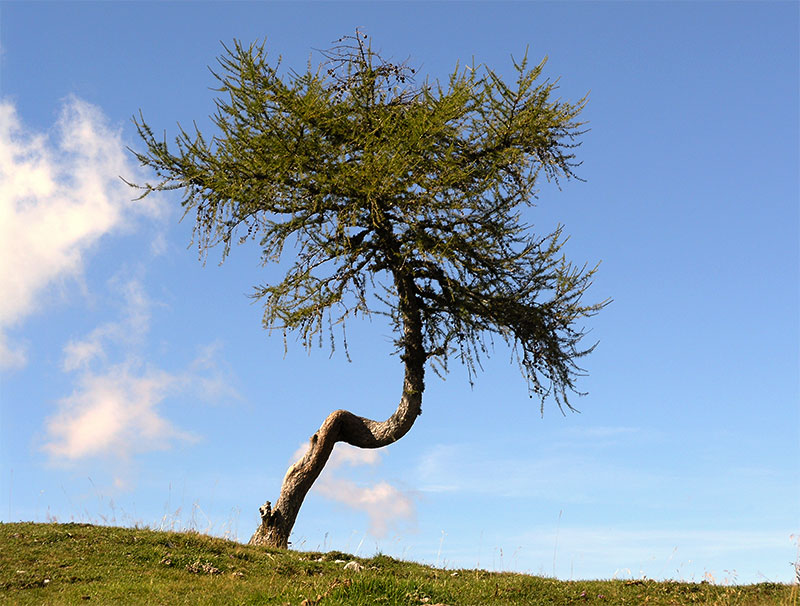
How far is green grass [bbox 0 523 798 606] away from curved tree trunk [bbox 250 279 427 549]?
227 centimetres

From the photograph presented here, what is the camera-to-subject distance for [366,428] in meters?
19.4

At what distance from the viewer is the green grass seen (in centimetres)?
1087

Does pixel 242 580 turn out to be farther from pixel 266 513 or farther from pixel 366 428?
pixel 366 428

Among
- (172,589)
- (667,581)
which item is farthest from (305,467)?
(667,581)

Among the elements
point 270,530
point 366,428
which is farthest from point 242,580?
point 366,428

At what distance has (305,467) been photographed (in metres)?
19.0

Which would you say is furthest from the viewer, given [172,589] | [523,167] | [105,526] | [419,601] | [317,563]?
[523,167]

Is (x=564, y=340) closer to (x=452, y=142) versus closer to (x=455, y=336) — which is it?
(x=455, y=336)

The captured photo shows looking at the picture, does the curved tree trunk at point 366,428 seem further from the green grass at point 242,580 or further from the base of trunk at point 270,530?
the green grass at point 242,580

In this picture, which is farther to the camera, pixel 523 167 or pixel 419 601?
pixel 523 167

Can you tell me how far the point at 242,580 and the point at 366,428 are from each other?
6704mm

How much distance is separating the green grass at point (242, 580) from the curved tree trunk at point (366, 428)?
2.27 m

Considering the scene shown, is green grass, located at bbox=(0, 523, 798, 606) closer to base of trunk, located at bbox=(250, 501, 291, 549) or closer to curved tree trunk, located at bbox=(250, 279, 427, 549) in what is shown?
base of trunk, located at bbox=(250, 501, 291, 549)

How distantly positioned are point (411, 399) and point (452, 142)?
Result: 6.63 m
